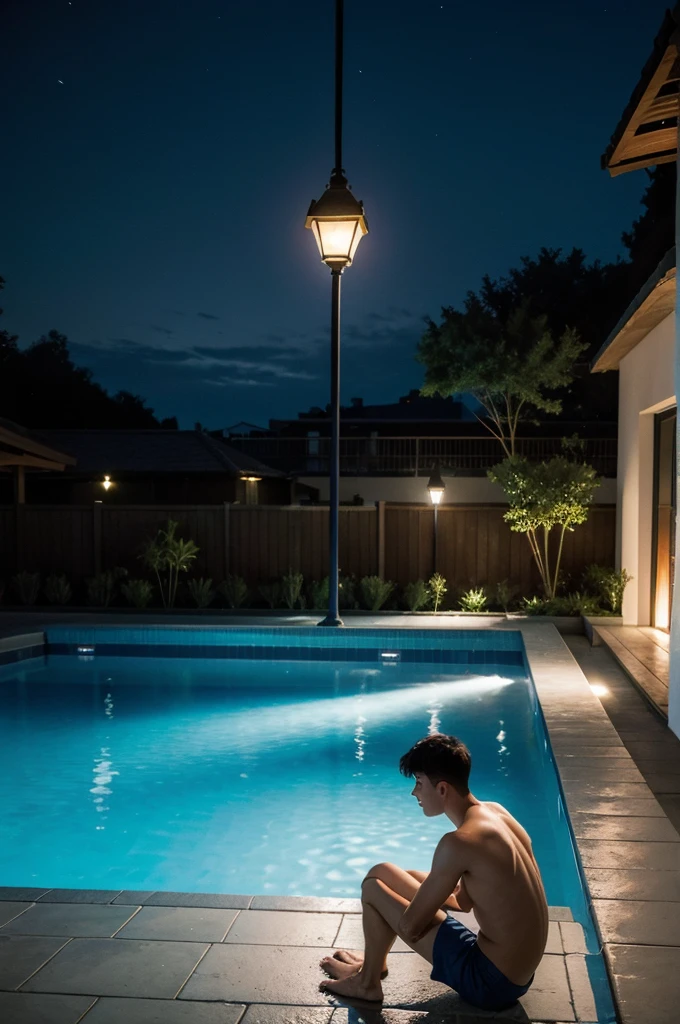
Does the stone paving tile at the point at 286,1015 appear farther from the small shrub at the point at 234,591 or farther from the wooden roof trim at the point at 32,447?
the wooden roof trim at the point at 32,447

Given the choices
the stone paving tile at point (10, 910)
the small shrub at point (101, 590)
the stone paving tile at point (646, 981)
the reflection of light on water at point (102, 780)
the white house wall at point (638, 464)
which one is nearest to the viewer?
the stone paving tile at point (646, 981)

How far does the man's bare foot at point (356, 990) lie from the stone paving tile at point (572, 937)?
77 centimetres

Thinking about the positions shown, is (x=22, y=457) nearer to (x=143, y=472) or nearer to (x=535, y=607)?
(x=143, y=472)

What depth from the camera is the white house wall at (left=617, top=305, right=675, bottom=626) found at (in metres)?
10.5

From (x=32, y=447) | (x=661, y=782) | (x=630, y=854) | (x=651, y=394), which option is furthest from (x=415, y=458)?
(x=630, y=854)

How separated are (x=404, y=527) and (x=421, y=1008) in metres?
12.7

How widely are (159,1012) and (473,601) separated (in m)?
11.7

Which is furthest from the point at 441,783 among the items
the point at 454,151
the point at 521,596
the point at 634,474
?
the point at 454,151

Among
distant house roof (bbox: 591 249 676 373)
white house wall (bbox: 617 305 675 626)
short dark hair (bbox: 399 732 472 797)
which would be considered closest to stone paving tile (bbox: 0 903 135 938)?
short dark hair (bbox: 399 732 472 797)

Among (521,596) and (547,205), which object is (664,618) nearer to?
(521,596)

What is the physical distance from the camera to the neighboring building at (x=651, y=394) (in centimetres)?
621

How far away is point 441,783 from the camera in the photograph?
2879 millimetres

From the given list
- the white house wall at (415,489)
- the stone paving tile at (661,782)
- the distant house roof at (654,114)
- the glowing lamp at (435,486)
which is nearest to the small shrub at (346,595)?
the glowing lamp at (435,486)

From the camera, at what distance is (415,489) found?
27.1 meters
